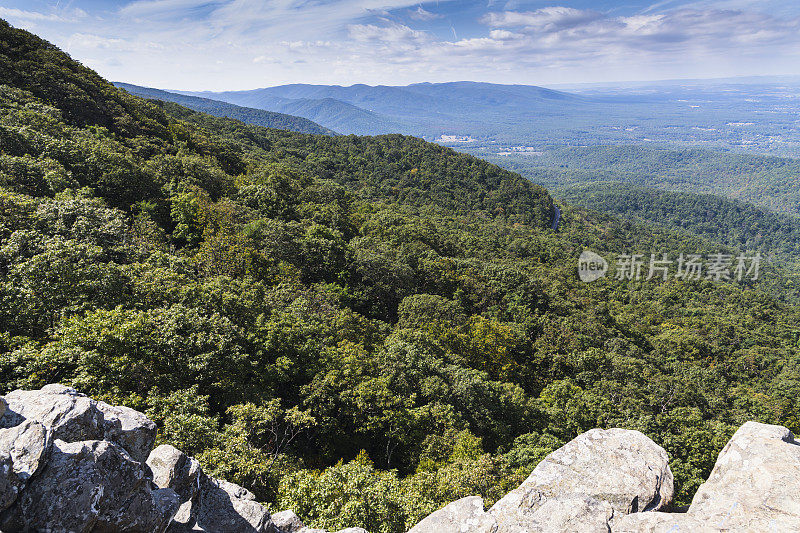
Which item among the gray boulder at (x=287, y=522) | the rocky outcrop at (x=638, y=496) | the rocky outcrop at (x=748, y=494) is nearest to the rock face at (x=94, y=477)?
the gray boulder at (x=287, y=522)

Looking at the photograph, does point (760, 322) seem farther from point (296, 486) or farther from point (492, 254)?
point (296, 486)

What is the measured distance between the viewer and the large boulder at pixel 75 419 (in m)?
8.14

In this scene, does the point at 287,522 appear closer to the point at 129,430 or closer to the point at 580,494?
the point at 129,430

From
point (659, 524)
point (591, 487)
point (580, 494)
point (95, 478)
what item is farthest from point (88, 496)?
point (659, 524)

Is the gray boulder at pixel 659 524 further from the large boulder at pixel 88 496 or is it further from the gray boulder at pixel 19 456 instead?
the gray boulder at pixel 19 456

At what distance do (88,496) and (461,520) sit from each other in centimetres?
947

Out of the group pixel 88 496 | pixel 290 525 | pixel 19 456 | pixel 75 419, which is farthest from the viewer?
pixel 290 525

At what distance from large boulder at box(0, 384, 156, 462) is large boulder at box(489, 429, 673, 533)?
10322 mm

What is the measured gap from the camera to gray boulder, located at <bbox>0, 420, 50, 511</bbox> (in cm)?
640

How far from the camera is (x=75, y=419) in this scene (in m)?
8.33

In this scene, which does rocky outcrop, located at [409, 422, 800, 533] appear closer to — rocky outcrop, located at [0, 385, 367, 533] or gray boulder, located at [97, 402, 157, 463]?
rocky outcrop, located at [0, 385, 367, 533]

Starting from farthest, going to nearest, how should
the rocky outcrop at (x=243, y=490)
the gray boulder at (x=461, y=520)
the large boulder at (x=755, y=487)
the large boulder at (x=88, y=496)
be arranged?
the gray boulder at (x=461, y=520)
the large boulder at (x=755, y=487)
the rocky outcrop at (x=243, y=490)
the large boulder at (x=88, y=496)

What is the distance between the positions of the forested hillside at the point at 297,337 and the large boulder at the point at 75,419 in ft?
13.9

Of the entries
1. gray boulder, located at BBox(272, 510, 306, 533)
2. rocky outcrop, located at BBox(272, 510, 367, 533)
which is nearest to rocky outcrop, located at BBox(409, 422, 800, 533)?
rocky outcrop, located at BBox(272, 510, 367, 533)
